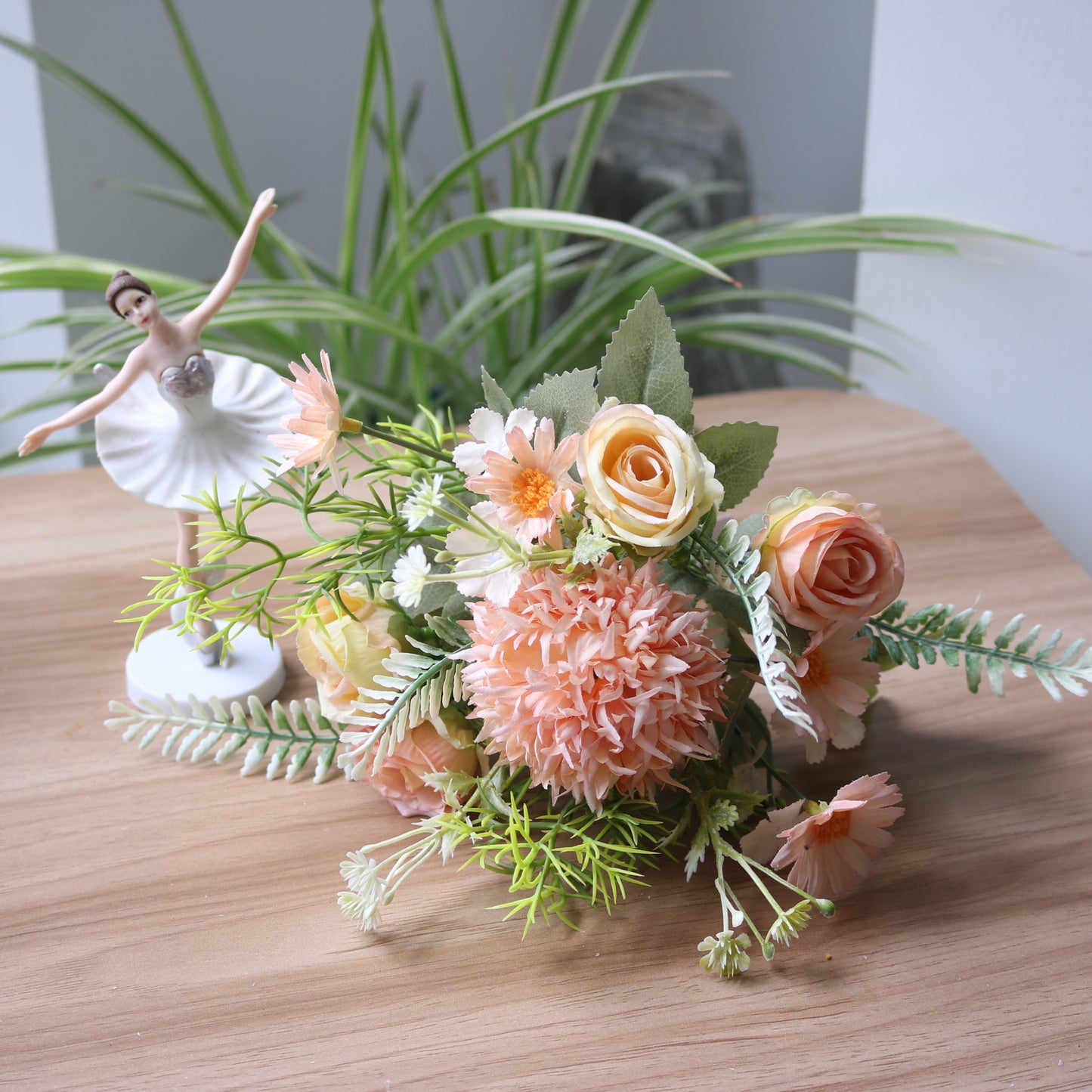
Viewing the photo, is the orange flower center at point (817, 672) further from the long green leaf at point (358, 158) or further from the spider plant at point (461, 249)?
the long green leaf at point (358, 158)

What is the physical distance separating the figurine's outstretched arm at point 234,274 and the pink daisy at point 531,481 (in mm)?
183

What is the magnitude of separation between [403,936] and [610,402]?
9.5 inches

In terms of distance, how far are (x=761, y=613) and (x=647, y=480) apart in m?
0.07

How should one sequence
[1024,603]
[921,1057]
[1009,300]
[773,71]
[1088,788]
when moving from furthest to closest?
[773,71] < [1009,300] < [1024,603] < [1088,788] < [921,1057]

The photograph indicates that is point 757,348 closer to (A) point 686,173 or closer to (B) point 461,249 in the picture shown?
(B) point 461,249

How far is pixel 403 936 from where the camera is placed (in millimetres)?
449

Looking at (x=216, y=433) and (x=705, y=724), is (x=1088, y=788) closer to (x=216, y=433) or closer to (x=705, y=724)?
(x=705, y=724)

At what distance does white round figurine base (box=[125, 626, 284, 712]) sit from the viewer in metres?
0.57

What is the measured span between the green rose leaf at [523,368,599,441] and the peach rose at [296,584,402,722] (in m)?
0.12

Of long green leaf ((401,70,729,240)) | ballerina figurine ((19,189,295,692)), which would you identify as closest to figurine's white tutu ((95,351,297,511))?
ballerina figurine ((19,189,295,692))

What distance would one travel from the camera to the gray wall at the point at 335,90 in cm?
147

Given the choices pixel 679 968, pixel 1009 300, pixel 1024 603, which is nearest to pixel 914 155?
pixel 1009 300

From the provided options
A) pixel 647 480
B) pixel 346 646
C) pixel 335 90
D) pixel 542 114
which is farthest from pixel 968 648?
pixel 335 90

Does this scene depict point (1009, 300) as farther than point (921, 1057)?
Yes
